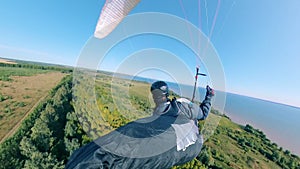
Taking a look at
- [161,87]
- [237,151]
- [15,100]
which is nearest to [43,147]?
[161,87]

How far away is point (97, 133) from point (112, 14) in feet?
3.97

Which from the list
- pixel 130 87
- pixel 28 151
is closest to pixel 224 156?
pixel 28 151

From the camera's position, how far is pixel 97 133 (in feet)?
6.55

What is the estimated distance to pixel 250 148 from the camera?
1158 centimetres

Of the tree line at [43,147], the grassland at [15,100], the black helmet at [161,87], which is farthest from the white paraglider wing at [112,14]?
the grassland at [15,100]

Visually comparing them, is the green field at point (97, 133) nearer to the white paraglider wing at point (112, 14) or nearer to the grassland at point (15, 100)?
the white paraglider wing at point (112, 14)

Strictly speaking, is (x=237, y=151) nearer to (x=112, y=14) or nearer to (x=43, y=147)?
(x=43, y=147)

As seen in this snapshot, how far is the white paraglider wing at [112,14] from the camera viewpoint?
222cm

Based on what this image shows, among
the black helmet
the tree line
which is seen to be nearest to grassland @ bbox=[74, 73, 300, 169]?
the tree line

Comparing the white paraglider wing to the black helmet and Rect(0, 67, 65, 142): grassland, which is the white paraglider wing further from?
Rect(0, 67, 65, 142): grassland

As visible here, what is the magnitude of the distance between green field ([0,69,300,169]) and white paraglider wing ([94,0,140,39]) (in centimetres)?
51

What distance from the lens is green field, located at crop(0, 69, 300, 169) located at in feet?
Answer: 7.24

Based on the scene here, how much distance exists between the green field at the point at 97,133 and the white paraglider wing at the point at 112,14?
51 cm

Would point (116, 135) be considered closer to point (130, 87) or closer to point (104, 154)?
point (104, 154)
